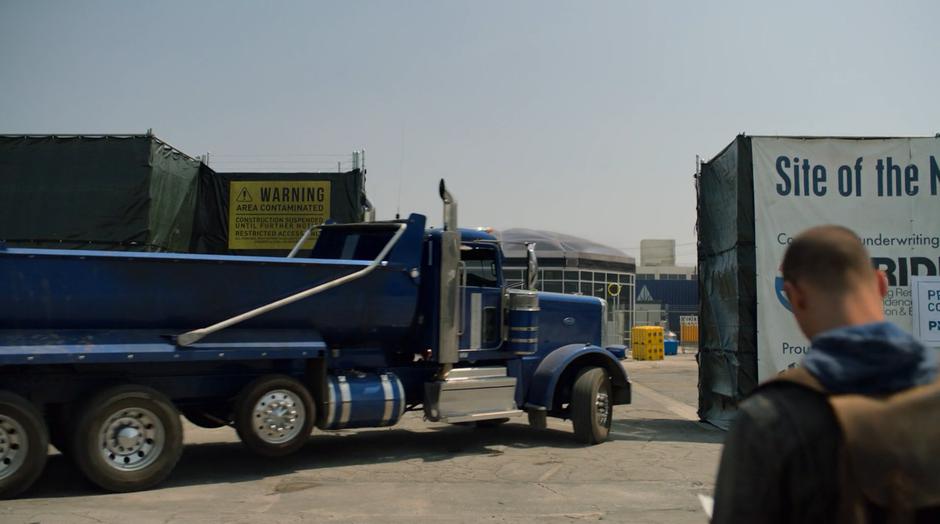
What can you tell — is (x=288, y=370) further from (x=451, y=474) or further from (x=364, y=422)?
(x=451, y=474)

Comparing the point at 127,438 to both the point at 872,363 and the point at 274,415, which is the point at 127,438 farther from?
the point at 872,363

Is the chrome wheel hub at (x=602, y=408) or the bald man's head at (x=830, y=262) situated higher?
the bald man's head at (x=830, y=262)

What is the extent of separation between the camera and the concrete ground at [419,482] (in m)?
7.05

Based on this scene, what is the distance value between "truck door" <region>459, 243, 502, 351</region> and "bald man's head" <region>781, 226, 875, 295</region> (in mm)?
8795

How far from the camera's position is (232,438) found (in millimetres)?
11664

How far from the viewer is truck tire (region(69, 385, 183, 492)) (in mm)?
7688

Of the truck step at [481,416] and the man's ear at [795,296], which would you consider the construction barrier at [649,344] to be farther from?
the man's ear at [795,296]

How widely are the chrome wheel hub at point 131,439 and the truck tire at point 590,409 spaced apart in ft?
17.5

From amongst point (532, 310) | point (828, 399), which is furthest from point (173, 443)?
Result: point (828, 399)

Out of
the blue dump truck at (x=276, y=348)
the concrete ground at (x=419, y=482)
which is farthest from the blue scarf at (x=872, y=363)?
the blue dump truck at (x=276, y=348)

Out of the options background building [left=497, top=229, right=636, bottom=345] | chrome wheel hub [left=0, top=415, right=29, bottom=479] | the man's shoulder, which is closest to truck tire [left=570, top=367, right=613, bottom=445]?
chrome wheel hub [left=0, top=415, right=29, bottom=479]

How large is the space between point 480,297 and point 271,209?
10073 mm

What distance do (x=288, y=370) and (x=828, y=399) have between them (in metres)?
8.19

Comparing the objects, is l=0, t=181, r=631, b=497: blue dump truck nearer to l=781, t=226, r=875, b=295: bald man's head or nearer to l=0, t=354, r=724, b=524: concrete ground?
l=0, t=354, r=724, b=524: concrete ground
